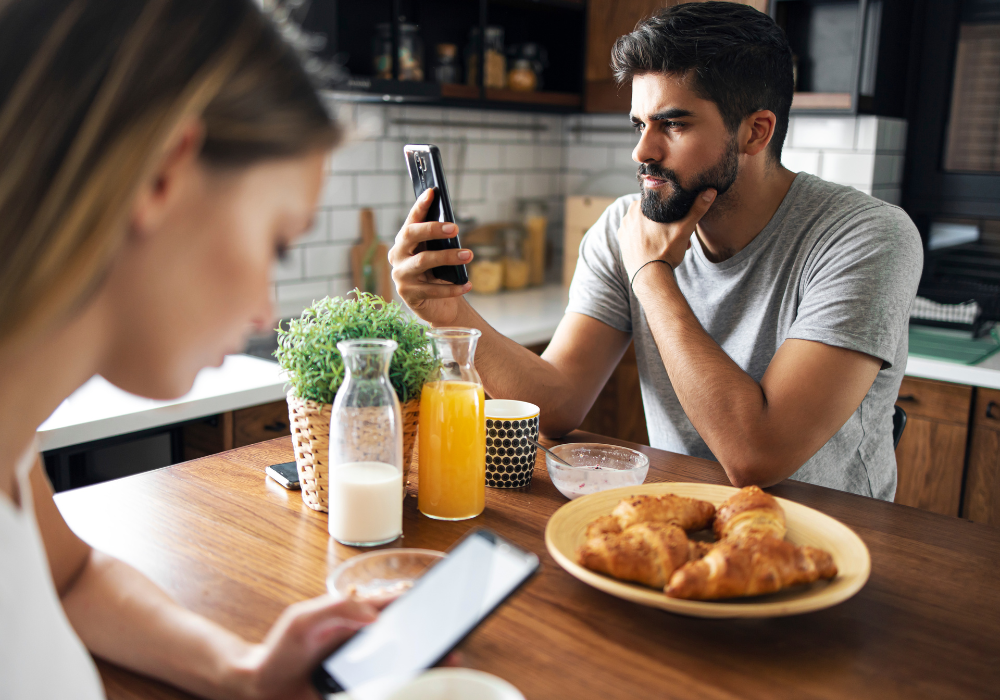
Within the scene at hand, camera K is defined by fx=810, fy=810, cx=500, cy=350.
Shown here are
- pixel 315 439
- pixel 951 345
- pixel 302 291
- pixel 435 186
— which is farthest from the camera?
pixel 302 291

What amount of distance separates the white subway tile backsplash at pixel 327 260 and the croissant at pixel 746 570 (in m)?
2.33

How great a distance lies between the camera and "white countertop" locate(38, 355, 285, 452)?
157cm

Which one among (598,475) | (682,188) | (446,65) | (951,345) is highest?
(446,65)

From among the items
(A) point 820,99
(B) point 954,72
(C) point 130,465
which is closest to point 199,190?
(C) point 130,465

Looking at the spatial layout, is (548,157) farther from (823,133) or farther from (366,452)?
(366,452)

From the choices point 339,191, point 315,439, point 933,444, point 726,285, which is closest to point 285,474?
point 315,439

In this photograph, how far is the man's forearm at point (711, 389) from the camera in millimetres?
1236

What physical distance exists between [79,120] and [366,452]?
51 centimetres

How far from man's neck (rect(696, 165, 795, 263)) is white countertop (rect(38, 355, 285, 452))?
96 cm

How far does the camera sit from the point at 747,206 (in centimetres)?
167

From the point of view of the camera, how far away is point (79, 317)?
1.90 feet

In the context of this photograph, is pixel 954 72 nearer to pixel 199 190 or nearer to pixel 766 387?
pixel 766 387

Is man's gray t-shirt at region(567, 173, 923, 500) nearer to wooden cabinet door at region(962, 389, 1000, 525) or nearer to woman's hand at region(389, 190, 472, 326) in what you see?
woman's hand at region(389, 190, 472, 326)

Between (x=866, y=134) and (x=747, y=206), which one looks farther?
(x=866, y=134)
